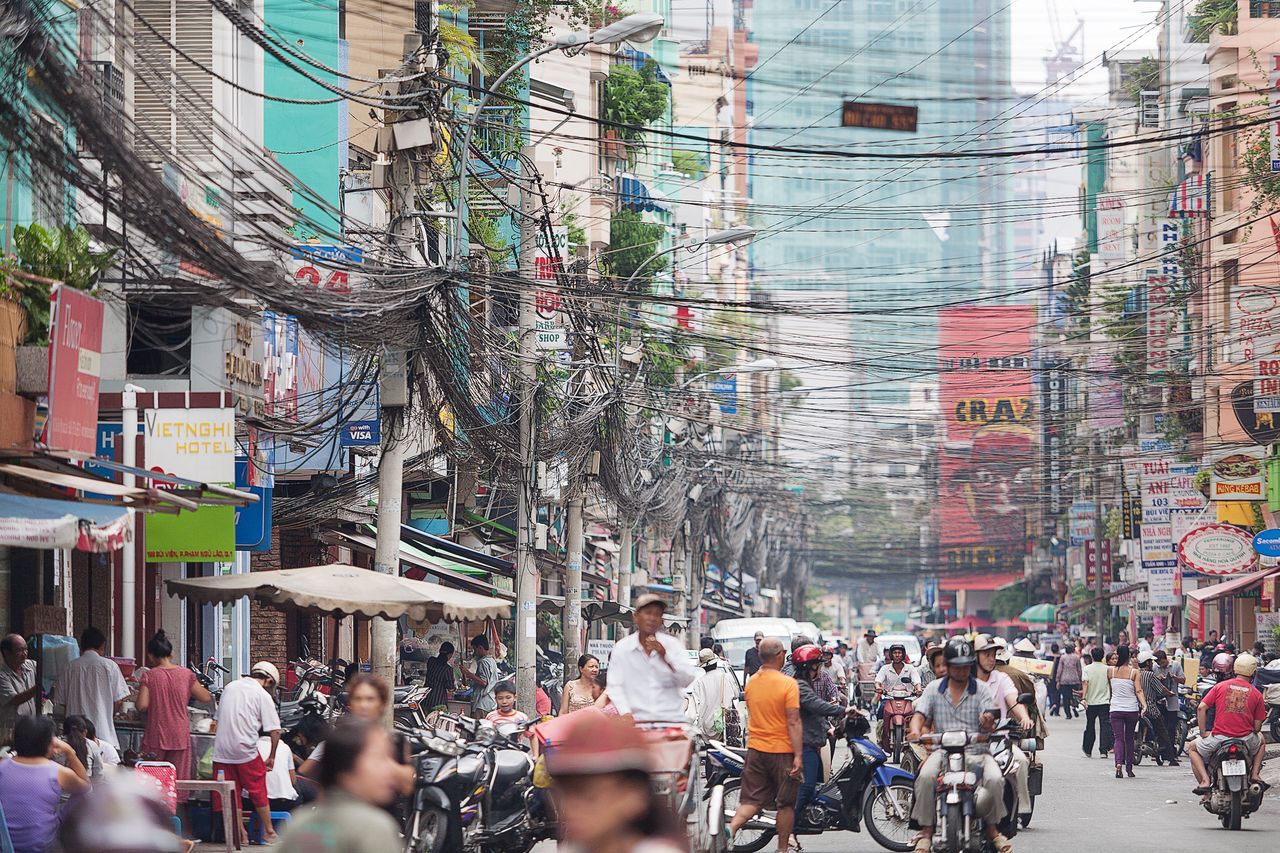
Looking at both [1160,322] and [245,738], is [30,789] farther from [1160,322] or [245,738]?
[1160,322]

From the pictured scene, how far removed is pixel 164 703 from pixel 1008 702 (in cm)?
672

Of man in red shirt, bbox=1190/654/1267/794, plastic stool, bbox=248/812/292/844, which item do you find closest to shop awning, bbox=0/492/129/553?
plastic stool, bbox=248/812/292/844

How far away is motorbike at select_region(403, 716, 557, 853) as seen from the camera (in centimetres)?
1326

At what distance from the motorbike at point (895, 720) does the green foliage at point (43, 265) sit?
11287mm

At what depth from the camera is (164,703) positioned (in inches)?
625

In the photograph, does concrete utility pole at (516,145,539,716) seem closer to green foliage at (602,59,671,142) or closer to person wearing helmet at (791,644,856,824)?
person wearing helmet at (791,644,856,824)

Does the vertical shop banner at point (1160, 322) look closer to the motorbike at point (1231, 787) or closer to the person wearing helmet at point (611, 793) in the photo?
the motorbike at point (1231, 787)

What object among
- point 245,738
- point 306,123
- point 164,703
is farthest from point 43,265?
point 306,123

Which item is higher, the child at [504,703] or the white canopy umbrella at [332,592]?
the white canopy umbrella at [332,592]

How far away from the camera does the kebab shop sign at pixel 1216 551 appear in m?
33.2

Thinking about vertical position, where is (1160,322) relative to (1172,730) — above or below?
above

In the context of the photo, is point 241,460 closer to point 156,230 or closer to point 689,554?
point 156,230

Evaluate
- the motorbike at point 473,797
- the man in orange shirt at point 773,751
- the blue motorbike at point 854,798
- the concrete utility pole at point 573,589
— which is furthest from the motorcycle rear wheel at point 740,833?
the concrete utility pole at point 573,589

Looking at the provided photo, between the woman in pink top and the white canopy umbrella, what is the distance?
186 cm
